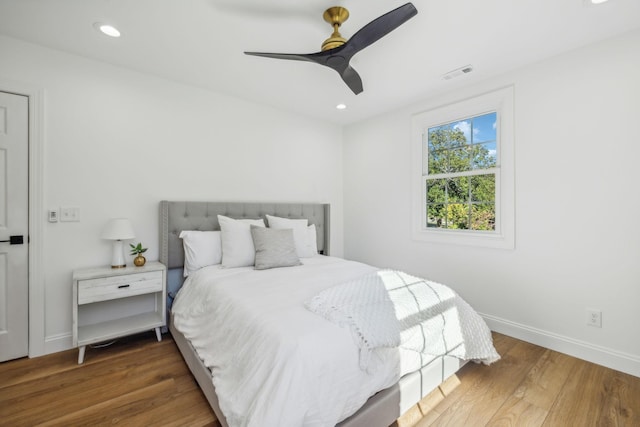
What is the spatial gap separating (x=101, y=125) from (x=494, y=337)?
4094 mm

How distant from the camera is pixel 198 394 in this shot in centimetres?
180

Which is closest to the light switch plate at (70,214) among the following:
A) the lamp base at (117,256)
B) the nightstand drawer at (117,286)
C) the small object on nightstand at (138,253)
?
the lamp base at (117,256)

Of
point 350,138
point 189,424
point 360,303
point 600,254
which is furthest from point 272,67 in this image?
point 600,254

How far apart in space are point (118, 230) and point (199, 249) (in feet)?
2.17

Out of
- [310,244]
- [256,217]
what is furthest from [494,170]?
[256,217]

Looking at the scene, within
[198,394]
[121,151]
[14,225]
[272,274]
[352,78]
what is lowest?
[198,394]

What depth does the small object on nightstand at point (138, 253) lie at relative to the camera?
250cm

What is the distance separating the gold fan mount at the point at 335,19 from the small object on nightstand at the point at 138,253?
2294 millimetres

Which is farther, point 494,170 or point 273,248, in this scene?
point 494,170

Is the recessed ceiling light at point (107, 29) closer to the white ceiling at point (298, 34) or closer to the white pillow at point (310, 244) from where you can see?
the white ceiling at point (298, 34)

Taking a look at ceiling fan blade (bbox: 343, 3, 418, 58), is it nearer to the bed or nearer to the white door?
the bed

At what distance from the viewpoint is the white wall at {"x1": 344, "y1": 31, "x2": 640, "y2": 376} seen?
207 cm

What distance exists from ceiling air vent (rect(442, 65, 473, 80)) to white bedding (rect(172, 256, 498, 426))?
7.62 feet

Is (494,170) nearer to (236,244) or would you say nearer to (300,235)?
(300,235)
